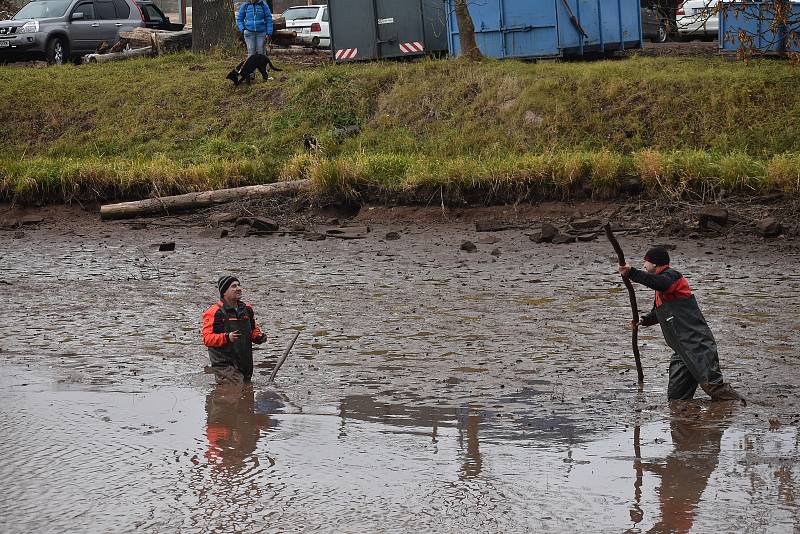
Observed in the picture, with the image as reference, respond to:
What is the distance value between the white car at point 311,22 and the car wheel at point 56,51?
22.4 feet

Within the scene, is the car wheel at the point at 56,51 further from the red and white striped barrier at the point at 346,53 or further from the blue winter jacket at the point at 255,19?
the red and white striped barrier at the point at 346,53

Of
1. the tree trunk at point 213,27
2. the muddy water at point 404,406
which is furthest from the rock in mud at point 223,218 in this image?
the tree trunk at point 213,27

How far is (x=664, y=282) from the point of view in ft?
27.7

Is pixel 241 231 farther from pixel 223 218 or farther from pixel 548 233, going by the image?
pixel 548 233

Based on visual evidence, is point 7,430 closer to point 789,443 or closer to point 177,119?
point 789,443

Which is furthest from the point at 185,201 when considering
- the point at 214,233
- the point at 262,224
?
the point at 262,224

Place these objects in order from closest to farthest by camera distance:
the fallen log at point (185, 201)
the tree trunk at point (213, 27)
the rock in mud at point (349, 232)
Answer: the rock in mud at point (349, 232), the fallen log at point (185, 201), the tree trunk at point (213, 27)

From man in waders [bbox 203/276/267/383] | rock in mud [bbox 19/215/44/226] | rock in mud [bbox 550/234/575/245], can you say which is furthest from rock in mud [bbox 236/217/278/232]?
man in waders [bbox 203/276/267/383]

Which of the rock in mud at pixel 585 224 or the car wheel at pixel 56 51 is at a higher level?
the car wheel at pixel 56 51

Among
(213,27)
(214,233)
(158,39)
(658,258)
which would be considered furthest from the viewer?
(158,39)

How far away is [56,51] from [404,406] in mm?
22217

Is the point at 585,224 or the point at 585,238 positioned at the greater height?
the point at 585,224

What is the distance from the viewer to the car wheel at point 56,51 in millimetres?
28125

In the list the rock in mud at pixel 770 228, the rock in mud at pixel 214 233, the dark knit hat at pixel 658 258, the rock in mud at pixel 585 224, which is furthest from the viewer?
the rock in mud at pixel 214 233
